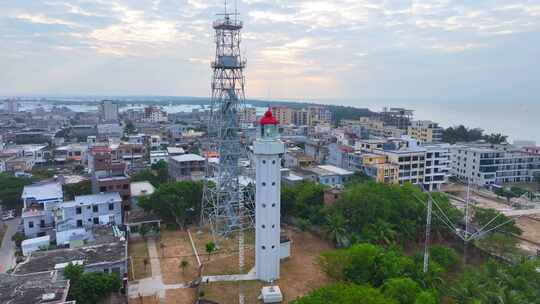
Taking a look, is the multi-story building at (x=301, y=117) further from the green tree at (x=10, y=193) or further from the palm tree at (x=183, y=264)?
the palm tree at (x=183, y=264)

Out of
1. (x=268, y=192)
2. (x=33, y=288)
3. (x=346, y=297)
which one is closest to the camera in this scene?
(x=346, y=297)

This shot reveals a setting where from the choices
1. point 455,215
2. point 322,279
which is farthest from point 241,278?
point 455,215

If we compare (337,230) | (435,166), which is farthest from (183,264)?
(435,166)

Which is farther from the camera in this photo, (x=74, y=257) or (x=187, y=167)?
(x=187, y=167)

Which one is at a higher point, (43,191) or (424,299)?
(424,299)

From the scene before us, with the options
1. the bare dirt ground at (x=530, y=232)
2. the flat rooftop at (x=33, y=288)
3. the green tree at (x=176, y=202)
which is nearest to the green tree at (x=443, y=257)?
the bare dirt ground at (x=530, y=232)

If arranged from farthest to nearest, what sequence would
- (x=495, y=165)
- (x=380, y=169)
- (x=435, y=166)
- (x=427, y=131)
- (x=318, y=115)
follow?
(x=318, y=115), (x=427, y=131), (x=495, y=165), (x=435, y=166), (x=380, y=169)

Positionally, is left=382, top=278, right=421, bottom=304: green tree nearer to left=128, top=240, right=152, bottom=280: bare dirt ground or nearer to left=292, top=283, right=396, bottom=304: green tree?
left=292, top=283, right=396, bottom=304: green tree

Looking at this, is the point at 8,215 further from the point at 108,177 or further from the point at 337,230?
the point at 337,230
